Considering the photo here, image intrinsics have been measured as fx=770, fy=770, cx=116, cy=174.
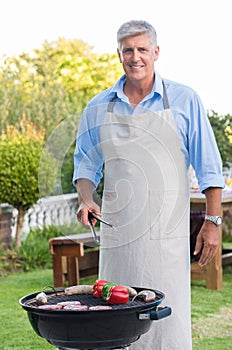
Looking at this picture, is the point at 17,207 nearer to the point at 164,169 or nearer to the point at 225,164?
the point at 225,164

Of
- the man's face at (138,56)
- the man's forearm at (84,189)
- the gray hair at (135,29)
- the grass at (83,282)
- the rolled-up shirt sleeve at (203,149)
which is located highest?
the gray hair at (135,29)

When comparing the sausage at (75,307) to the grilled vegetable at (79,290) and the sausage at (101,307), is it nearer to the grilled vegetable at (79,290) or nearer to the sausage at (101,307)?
the sausage at (101,307)

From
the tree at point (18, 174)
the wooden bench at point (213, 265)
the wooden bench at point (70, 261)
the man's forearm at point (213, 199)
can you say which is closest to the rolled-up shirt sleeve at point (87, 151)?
the man's forearm at point (213, 199)

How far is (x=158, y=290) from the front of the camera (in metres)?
3.19

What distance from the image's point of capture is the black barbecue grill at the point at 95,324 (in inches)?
104

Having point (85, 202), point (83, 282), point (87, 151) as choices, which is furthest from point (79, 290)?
point (83, 282)

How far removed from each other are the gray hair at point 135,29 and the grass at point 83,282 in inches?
88.8

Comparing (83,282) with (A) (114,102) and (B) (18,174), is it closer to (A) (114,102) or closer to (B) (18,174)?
(B) (18,174)

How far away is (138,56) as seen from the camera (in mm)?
3113

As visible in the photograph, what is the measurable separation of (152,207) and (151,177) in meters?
0.13

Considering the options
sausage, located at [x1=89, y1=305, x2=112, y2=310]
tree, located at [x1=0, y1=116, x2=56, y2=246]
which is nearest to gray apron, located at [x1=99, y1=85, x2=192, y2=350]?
sausage, located at [x1=89, y1=305, x2=112, y2=310]

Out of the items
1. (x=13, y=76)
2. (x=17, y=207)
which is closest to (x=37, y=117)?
(x=13, y=76)

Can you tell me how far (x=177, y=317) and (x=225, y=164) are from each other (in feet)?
19.5

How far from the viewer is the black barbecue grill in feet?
8.64
